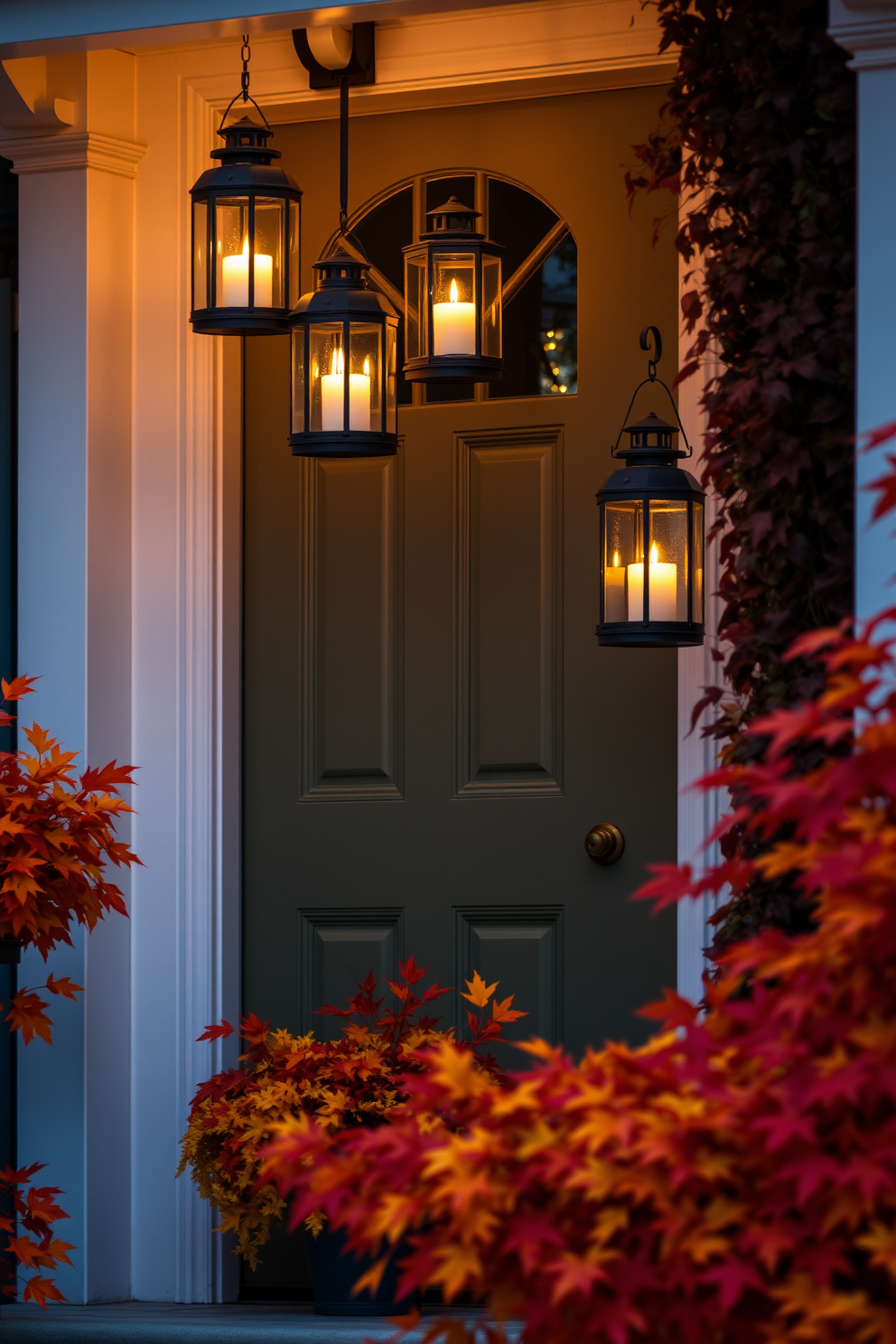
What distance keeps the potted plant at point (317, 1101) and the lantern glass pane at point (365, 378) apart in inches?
45.5

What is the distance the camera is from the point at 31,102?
3.82 meters

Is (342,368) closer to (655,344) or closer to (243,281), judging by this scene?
(243,281)

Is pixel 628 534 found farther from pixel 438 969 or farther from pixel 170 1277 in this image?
pixel 170 1277

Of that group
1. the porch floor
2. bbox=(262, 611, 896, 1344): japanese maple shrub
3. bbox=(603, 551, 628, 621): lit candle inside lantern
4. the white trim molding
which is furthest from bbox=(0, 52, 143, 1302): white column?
bbox=(262, 611, 896, 1344): japanese maple shrub

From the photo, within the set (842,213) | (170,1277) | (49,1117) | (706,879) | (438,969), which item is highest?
(842,213)

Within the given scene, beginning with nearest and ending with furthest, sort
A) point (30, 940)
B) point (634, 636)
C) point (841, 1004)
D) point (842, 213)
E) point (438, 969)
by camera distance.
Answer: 1. point (841, 1004)
2. point (842, 213)
3. point (634, 636)
4. point (30, 940)
5. point (438, 969)

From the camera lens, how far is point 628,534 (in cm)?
329

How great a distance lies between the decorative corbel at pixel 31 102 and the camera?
3771 mm

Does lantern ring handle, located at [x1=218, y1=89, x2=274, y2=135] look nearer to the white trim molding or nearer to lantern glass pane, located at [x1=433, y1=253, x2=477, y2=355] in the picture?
the white trim molding

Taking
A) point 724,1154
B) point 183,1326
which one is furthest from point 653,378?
point 183,1326

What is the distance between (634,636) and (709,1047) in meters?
1.49

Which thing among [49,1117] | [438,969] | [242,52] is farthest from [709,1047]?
[242,52]

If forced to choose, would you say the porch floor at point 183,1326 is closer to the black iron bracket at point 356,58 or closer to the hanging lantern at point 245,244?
A: the hanging lantern at point 245,244

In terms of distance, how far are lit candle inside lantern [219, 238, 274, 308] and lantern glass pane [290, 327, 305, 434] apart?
0.36 ft
